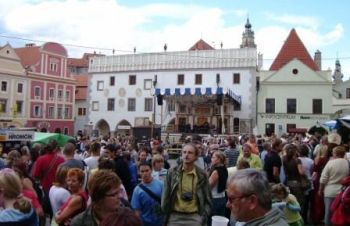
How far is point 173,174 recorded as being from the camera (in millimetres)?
5734

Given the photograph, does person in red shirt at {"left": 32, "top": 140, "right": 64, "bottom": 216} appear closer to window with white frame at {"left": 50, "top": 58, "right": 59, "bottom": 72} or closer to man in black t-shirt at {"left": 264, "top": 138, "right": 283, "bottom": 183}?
man in black t-shirt at {"left": 264, "top": 138, "right": 283, "bottom": 183}

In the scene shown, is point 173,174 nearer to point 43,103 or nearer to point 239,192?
point 239,192

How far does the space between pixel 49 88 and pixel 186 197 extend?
4911 centimetres

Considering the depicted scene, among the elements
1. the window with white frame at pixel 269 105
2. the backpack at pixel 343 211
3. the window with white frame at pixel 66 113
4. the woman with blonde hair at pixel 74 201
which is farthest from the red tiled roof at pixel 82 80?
the woman with blonde hair at pixel 74 201

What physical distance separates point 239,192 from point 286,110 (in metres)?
40.8

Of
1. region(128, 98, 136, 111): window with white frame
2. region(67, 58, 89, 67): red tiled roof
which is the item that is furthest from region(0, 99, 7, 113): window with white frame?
region(67, 58, 89, 67): red tiled roof

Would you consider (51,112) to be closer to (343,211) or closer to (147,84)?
(147,84)

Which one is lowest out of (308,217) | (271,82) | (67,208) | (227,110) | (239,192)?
(308,217)

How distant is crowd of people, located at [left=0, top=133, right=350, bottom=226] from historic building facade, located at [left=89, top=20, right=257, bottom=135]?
91.7ft

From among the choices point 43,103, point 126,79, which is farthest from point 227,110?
point 43,103

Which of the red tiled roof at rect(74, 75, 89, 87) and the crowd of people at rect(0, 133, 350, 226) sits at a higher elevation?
the red tiled roof at rect(74, 75, 89, 87)

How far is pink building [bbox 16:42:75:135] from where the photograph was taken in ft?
165

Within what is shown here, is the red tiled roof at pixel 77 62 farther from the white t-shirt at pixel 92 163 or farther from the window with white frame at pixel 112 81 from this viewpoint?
the white t-shirt at pixel 92 163

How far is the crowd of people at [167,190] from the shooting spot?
2.85m
